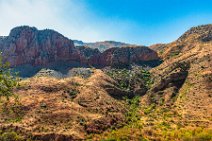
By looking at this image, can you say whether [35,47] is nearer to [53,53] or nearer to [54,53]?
[53,53]

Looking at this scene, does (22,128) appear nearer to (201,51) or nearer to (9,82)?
(9,82)

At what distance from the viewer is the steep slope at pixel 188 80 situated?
120137 millimetres

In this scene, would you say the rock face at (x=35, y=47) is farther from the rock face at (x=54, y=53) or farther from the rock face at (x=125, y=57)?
the rock face at (x=125, y=57)

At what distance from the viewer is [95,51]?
7530 inches

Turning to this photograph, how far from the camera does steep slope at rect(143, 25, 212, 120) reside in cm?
12014

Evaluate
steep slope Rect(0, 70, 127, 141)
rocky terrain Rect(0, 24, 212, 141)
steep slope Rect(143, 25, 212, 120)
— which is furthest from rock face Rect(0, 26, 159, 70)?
steep slope Rect(0, 70, 127, 141)

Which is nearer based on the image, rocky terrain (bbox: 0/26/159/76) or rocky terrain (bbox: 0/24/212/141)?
rocky terrain (bbox: 0/24/212/141)

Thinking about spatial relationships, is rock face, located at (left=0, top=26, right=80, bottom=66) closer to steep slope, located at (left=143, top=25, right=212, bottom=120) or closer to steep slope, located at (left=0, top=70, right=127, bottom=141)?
steep slope, located at (left=0, top=70, right=127, bottom=141)

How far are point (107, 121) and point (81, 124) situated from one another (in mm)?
8741

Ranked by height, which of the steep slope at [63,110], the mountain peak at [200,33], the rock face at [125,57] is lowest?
the steep slope at [63,110]

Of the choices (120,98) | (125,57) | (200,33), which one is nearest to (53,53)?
(125,57)

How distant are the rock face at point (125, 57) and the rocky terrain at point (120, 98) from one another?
49 centimetres

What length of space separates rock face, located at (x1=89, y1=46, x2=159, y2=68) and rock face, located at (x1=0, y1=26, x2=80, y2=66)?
38.2 ft

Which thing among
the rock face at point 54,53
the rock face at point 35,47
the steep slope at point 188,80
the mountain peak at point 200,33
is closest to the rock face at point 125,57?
the rock face at point 54,53
